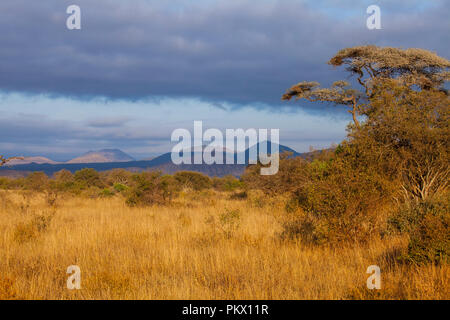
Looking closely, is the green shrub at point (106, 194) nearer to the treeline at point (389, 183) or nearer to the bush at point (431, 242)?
the treeline at point (389, 183)

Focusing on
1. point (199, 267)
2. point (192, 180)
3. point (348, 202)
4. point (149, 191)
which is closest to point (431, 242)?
point (348, 202)

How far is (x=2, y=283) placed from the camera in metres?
4.56

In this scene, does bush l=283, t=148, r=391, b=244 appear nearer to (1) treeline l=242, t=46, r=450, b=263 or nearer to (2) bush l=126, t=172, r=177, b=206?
(1) treeline l=242, t=46, r=450, b=263

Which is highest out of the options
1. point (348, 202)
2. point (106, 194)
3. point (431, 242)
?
point (106, 194)

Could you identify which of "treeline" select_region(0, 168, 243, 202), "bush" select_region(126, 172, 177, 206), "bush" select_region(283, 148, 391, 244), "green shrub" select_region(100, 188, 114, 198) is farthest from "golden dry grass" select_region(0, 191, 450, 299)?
"green shrub" select_region(100, 188, 114, 198)

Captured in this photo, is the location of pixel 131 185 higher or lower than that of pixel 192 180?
lower

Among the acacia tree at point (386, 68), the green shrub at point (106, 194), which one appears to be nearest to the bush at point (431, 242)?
the acacia tree at point (386, 68)

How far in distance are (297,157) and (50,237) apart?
40.7ft

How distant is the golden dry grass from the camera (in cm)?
457

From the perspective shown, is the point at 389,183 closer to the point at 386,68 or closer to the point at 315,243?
the point at 315,243

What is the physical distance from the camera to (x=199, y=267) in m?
5.80

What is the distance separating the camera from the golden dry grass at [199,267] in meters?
4.57
